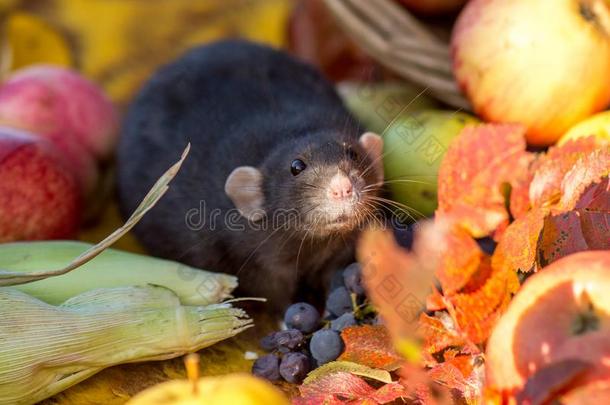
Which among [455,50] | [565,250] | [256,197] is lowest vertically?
[565,250]

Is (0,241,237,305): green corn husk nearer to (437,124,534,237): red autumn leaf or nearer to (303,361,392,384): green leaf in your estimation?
(303,361,392,384): green leaf

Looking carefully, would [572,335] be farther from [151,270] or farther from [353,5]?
[353,5]

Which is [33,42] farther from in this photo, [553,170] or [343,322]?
[553,170]

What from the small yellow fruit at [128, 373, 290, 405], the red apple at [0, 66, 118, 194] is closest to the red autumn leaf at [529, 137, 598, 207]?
the small yellow fruit at [128, 373, 290, 405]

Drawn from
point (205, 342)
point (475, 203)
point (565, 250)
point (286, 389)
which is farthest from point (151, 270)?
point (565, 250)

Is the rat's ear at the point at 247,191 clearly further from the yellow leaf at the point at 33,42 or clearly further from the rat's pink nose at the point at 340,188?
the yellow leaf at the point at 33,42

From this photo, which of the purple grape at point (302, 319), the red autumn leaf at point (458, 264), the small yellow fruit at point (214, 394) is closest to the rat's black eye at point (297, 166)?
the purple grape at point (302, 319)
